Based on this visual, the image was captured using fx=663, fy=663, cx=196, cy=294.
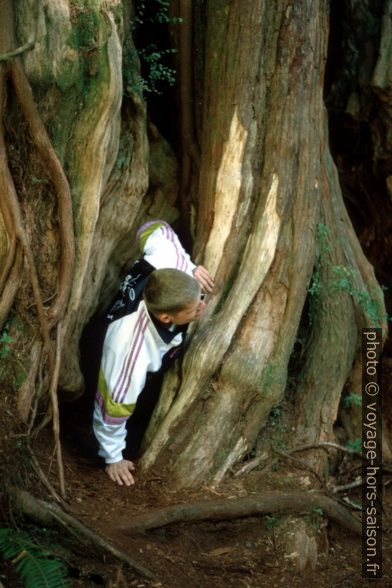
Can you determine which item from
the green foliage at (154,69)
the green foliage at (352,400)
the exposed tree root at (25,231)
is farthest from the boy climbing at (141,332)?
the green foliage at (352,400)

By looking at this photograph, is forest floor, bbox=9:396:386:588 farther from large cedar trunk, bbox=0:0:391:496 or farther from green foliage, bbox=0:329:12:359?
green foliage, bbox=0:329:12:359

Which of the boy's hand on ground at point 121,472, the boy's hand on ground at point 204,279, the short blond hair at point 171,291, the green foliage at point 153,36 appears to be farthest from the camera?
the green foliage at point 153,36

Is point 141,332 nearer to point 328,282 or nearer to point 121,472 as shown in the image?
point 121,472

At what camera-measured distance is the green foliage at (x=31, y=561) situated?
287 centimetres

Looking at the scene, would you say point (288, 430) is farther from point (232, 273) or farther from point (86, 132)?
point (86, 132)

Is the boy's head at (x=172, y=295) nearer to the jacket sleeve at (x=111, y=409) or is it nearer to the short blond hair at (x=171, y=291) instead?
the short blond hair at (x=171, y=291)

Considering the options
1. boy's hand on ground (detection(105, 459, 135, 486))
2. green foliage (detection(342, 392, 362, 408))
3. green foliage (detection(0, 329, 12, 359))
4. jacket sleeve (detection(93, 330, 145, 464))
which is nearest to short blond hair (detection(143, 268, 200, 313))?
jacket sleeve (detection(93, 330, 145, 464))

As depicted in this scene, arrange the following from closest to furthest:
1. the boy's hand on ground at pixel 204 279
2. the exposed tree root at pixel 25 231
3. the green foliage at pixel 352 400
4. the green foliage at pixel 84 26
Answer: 1. the exposed tree root at pixel 25 231
2. the green foliage at pixel 84 26
3. the boy's hand on ground at pixel 204 279
4. the green foliage at pixel 352 400

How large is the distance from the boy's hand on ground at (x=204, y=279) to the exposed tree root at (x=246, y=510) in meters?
1.44

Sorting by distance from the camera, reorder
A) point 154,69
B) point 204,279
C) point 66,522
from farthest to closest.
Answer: point 154,69 → point 204,279 → point 66,522

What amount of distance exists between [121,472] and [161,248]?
1.58 metres

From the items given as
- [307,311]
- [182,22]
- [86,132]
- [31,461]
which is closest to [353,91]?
[182,22]

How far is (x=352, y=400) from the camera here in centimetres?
535

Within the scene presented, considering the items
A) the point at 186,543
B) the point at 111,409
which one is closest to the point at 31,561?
the point at 186,543
